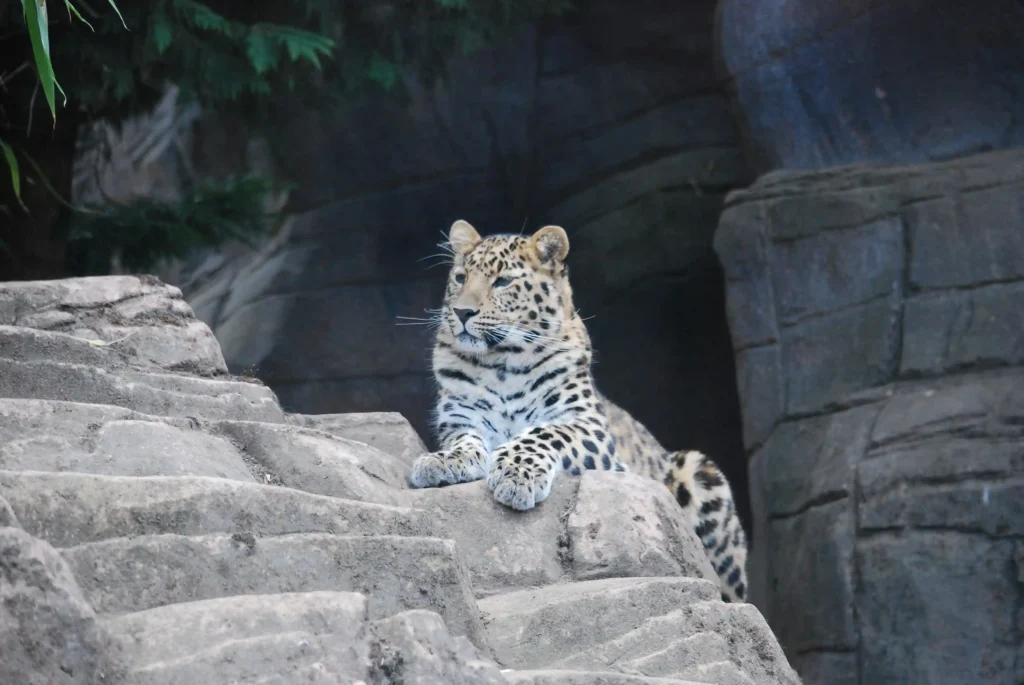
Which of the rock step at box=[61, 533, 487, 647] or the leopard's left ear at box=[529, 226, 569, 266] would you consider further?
the leopard's left ear at box=[529, 226, 569, 266]

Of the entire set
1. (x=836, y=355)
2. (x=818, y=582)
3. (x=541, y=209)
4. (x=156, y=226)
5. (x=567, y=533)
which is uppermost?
(x=541, y=209)

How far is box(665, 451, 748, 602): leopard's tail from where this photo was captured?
7.15 meters

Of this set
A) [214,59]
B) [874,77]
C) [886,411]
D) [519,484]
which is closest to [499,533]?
[519,484]

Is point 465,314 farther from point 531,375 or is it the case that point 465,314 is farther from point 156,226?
point 156,226

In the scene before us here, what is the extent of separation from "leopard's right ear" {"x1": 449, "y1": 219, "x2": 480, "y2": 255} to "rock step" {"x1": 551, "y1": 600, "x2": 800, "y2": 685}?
11.2 feet

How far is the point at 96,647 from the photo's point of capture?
3.08 metres

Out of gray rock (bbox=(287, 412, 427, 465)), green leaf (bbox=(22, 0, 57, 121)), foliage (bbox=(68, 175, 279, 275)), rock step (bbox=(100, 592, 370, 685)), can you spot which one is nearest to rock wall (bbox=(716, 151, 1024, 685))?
gray rock (bbox=(287, 412, 427, 465))

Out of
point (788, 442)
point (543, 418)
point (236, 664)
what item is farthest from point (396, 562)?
point (788, 442)

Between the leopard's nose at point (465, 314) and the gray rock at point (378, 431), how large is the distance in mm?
612

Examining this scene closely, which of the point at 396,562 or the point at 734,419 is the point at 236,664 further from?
the point at 734,419

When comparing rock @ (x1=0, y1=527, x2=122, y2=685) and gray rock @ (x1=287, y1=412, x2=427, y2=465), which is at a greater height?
gray rock @ (x1=287, y1=412, x2=427, y2=465)

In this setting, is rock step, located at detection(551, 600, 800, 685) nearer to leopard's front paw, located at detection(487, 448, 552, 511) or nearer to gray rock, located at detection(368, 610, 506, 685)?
gray rock, located at detection(368, 610, 506, 685)

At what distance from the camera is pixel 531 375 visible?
7078 mm

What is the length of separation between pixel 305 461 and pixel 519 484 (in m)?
0.98
